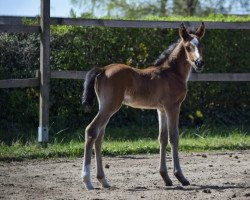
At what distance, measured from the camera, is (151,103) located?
8930 mm

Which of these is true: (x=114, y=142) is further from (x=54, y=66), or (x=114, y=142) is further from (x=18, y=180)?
(x=18, y=180)

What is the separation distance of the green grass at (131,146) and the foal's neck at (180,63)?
2.54 meters

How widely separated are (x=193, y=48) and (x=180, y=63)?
37 centimetres

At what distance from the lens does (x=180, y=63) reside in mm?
9297

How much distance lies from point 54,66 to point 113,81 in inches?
197

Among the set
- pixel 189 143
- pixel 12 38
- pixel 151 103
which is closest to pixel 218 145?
pixel 189 143

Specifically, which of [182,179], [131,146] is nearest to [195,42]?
[182,179]

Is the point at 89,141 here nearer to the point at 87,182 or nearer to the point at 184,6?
the point at 87,182

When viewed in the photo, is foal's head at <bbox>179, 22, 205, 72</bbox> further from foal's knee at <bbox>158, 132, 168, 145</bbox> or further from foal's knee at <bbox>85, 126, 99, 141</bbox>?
foal's knee at <bbox>85, 126, 99, 141</bbox>

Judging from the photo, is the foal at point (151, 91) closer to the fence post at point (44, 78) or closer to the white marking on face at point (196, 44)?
the white marking on face at point (196, 44)

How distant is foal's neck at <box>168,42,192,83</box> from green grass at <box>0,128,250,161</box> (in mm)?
2539

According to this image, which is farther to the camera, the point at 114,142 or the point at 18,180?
the point at 114,142

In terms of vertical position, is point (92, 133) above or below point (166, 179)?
above

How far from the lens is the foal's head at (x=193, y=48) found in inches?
350
